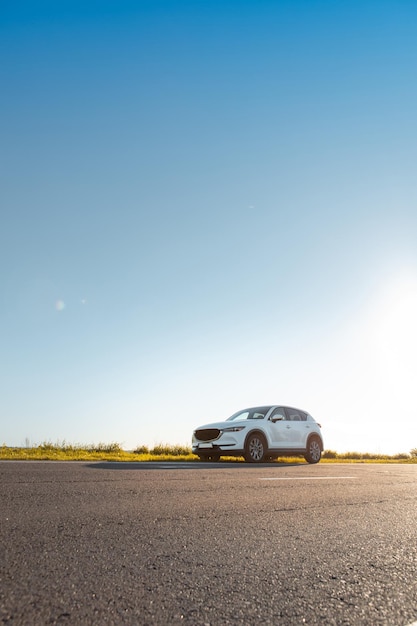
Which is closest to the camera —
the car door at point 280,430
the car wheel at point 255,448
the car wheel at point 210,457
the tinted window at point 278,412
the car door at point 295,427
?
the car wheel at point 255,448

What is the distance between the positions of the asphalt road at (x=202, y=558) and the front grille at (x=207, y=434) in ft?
31.1

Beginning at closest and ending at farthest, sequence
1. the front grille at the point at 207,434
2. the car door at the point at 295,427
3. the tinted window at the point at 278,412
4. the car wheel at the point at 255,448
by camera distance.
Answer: the car wheel at the point at 255,448, the front grille at the point at 207,434, the tinted window at the point at 278,412, the car door at the point at 295,427

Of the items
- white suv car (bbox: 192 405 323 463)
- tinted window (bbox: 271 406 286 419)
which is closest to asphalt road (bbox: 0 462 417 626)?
white suv car (bbox: 192 405 323 463)

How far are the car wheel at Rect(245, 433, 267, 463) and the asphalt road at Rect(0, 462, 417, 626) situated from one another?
30.3 feet

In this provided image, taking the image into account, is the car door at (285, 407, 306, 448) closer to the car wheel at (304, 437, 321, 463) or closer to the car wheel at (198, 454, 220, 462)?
the car wheel at (304, 437, 321, 463)

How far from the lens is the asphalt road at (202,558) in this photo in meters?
2.22

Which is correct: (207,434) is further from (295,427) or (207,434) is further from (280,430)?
(295,427)

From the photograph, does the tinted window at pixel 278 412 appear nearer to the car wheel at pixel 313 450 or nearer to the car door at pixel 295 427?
the car door at pixel 295 427

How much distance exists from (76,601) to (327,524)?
2.64 metres

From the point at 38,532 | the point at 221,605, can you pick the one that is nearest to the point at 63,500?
the point at 38,532

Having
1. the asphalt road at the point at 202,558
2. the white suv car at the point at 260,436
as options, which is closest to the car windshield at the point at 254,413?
the white suv car at the point at 260,436

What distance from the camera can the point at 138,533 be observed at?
374 cm

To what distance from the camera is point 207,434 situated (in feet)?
51.7

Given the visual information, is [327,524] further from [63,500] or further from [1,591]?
[1,591]
